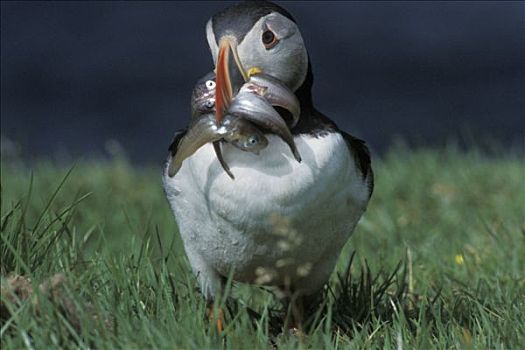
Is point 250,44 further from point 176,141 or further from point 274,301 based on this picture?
point 274,301

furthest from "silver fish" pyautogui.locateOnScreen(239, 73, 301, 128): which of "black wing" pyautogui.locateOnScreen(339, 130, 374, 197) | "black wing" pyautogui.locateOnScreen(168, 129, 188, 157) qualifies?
"black wing" pyautogui.locateOnScreen(168, 129, 188, 157)

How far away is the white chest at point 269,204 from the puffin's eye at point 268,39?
324 mm

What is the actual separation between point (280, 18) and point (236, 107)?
1.13 ft

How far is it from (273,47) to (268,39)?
0.12 feet

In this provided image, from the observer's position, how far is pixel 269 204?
3.88 m

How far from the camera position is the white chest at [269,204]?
3889mm

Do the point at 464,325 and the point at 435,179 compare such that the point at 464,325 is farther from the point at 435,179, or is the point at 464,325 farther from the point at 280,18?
the point at 435,179

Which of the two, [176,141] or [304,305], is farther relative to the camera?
[304,305]

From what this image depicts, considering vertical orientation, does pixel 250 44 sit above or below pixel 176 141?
above

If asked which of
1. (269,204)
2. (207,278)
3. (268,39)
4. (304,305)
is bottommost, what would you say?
(304,305)

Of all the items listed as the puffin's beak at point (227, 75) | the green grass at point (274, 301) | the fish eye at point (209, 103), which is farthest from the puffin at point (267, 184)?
the green grass at point (274, 301)

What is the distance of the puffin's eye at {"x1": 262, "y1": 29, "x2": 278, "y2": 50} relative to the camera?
153 inches

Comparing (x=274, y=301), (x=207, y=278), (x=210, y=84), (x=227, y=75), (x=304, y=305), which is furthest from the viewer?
(x=274, y=301)

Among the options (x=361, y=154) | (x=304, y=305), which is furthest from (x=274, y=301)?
(x=361, y=154)
